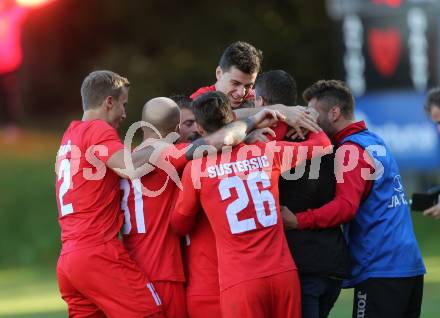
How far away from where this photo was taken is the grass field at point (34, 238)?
39.9 feet

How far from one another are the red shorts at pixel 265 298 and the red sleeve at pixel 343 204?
0.43 metres

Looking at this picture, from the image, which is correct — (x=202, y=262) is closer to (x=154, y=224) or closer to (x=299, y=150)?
(x=154, y=224)

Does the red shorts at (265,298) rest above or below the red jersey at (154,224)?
below

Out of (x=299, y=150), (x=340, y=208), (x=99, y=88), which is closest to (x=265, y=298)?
(x=340, y=208)

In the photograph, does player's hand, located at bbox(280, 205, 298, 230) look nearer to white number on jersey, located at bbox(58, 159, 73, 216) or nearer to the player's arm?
the player's arm

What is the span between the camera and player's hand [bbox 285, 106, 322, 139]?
630cm

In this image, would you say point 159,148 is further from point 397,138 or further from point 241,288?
point 397,138

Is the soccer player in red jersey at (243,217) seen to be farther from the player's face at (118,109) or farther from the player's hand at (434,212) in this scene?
the player's hand at (434,212)

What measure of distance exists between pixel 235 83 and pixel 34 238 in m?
13.5

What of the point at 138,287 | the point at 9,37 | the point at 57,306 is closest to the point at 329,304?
the point at 138,287

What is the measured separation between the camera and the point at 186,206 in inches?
240

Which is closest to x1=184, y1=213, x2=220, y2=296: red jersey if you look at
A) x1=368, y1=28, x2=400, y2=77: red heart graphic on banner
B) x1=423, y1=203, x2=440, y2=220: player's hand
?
x1=423, y1=203, x2=440, y2=220: player's hand

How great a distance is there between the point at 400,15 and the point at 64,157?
31.9ft

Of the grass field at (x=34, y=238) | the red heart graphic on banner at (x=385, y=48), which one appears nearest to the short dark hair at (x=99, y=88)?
the grass field at (x=34, y=238)
